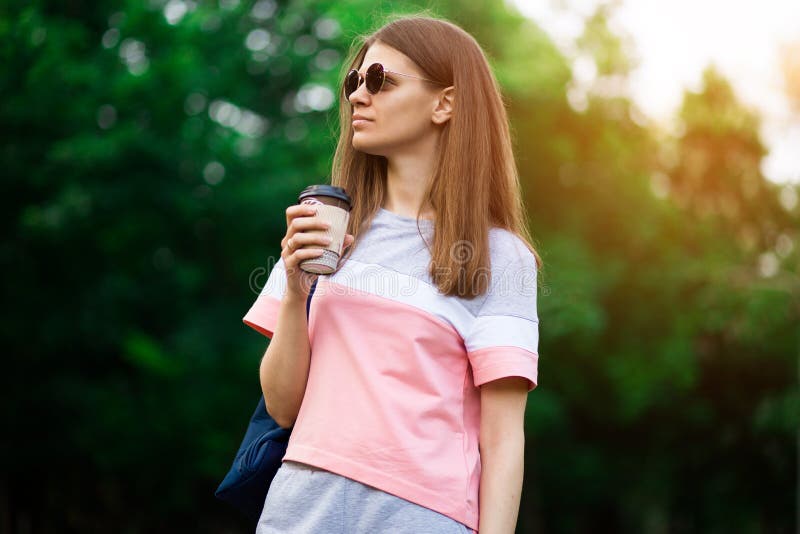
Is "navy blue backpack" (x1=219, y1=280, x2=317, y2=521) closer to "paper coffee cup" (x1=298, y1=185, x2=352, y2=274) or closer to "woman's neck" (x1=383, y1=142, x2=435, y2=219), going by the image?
"paper coffee cup" (x1=298, y1=185, x2=352, y2=274)

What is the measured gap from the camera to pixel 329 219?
2.15 metres

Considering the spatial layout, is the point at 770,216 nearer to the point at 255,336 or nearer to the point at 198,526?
the point at 255,336

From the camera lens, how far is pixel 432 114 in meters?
2.47

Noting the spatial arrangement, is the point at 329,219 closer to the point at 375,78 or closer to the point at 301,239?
the point at 301,239

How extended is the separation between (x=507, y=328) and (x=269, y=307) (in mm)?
622

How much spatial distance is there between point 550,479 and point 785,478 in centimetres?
507

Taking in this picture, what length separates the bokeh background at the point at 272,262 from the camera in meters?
13.2

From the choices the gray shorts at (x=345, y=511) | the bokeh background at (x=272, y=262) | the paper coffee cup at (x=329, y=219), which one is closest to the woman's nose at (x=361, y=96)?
the paper coffee cup at (x=329, y=219)

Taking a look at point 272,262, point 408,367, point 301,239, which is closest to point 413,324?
point 408,367

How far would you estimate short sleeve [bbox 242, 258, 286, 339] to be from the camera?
2375 mm

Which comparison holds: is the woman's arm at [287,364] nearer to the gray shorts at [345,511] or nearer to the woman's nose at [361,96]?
the gray shorts at [345,511]

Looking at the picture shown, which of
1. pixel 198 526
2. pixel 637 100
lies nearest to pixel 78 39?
pixel 198 526

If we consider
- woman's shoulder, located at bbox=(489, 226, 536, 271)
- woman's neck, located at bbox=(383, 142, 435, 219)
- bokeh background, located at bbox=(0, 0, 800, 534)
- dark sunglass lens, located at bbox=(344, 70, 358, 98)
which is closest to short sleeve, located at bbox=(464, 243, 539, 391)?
woman's shoulder, located at bbox=(489, 226, 536, 271)

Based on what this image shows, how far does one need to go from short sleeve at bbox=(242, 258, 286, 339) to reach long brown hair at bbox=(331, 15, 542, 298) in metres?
0.20
